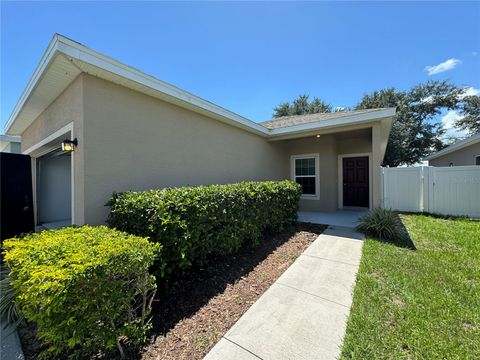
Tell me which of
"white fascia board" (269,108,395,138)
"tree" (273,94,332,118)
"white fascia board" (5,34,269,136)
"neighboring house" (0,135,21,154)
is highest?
"tree" (273,94,332,118)

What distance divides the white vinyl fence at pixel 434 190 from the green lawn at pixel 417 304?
3601 millimetres

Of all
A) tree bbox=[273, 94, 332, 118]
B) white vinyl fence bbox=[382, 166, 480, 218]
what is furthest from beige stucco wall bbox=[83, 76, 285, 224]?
tree bbox=[273, 94, 332, 118]

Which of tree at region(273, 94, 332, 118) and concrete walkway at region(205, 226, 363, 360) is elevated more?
tree at region(273, 94, 332, 118)

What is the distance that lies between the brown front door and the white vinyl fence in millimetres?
958

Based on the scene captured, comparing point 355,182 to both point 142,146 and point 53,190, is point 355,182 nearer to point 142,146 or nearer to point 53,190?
point 142,146

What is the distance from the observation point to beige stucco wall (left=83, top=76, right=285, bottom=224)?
12.0 feet

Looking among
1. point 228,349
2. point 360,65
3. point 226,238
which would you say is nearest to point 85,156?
point 226,238

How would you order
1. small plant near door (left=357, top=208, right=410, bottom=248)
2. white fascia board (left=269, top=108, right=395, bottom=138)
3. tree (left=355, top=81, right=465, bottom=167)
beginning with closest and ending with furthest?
small plant near door (left=357, top=208, right=410, bottom=248), white fascia board (left=269, top=108, right=395, bottom=138), tree (left=355, top=81, right=465, bottom=167)

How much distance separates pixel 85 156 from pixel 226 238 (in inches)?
115

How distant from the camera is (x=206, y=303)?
2.77 metres

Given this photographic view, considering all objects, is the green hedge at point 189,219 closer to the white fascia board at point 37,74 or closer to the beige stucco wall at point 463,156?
the white fascia board at point 37,74

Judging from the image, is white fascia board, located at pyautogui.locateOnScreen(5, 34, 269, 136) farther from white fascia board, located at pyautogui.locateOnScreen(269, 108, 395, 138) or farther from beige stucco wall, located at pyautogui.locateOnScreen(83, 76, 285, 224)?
A: white fascia board, located at pyautogui.locateOnScreen(269, 108, 395, 138)

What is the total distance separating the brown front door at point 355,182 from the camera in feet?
30.3

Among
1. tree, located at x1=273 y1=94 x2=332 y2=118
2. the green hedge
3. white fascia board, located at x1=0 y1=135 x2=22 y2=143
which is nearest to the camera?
the green hedge
